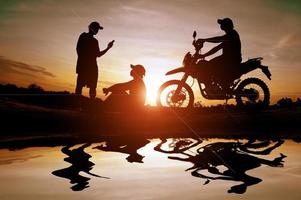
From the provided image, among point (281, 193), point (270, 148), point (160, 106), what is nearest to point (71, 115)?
point (160, 106)

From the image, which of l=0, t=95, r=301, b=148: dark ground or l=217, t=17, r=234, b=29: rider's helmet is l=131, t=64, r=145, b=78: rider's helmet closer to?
l=0, t=95, r=301, b=148: dark ground

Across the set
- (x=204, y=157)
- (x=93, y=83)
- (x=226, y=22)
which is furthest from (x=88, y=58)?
(x=204, y=157)

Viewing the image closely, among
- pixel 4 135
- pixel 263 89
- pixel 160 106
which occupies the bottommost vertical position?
pixel 4 135

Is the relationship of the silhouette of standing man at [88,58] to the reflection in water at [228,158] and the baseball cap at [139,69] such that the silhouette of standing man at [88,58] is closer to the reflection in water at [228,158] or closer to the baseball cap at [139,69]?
the baseball cap at [139,69]

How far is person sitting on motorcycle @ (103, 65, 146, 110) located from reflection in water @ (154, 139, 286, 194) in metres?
4.49

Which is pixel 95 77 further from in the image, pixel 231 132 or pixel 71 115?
pixel 231 132

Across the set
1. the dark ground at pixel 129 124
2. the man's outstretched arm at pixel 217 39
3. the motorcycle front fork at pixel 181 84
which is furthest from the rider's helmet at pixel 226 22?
the dark ground at pixel 129 124

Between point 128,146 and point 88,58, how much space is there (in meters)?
6.26

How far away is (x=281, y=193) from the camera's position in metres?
3.37

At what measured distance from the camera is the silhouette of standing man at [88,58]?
39.7 ft

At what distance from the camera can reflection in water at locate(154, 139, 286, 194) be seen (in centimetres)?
404

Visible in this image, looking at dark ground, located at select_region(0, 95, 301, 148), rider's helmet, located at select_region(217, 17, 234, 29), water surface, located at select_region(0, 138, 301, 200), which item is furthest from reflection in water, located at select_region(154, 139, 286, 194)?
rider's helmet, located at select_region(217, 17, 234, 29)

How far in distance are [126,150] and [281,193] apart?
3322mm

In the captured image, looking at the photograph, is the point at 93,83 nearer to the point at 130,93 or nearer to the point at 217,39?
the point at 130,93
